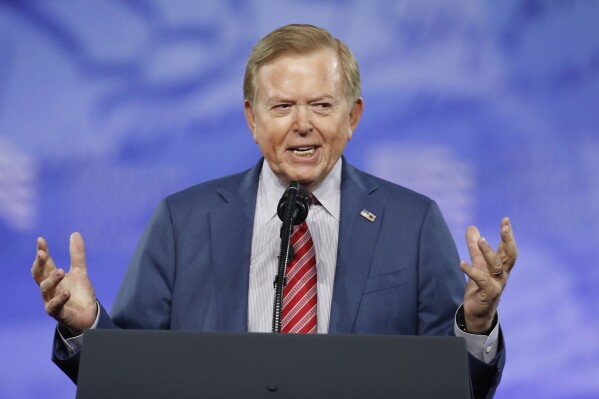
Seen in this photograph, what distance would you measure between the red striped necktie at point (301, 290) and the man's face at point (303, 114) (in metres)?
0.16

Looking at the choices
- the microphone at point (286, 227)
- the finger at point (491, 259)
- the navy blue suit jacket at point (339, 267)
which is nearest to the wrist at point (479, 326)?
the finger at point (491, 259)

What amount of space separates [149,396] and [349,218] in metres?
0.94

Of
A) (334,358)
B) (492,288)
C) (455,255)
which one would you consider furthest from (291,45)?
(334,358)

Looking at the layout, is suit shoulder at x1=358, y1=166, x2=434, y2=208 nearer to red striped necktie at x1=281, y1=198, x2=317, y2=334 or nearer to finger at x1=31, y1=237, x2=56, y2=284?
red striped necktie at x1=281, y1=198, x2=317, y2=334

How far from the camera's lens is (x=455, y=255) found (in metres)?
2.22

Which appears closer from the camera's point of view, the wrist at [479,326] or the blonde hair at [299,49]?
the wrist at [479,326]

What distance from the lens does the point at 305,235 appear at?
2.18 metres

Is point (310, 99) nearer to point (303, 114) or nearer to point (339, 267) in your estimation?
point (303, 114)

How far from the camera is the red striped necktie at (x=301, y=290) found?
2.04 meters

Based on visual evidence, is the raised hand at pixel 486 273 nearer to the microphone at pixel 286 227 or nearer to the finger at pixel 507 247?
the finger at pixel 507 247

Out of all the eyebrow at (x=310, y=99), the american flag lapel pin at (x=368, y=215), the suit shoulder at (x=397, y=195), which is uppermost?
the eyebrow at (x=310, y=99)

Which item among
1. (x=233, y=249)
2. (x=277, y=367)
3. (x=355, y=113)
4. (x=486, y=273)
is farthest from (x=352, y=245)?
(x=277, y=367)

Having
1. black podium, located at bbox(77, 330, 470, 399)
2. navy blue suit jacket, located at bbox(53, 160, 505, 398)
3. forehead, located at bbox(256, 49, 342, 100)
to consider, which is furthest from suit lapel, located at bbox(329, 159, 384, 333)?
black podium, located at bbox(77, 330, 470, 399)

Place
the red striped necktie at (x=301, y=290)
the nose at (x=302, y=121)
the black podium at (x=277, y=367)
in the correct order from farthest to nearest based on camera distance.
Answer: the nose at (x=302, y=121) < the red striped necktie at (x=301, y=290) < the black podium at (x=277, y=367)
